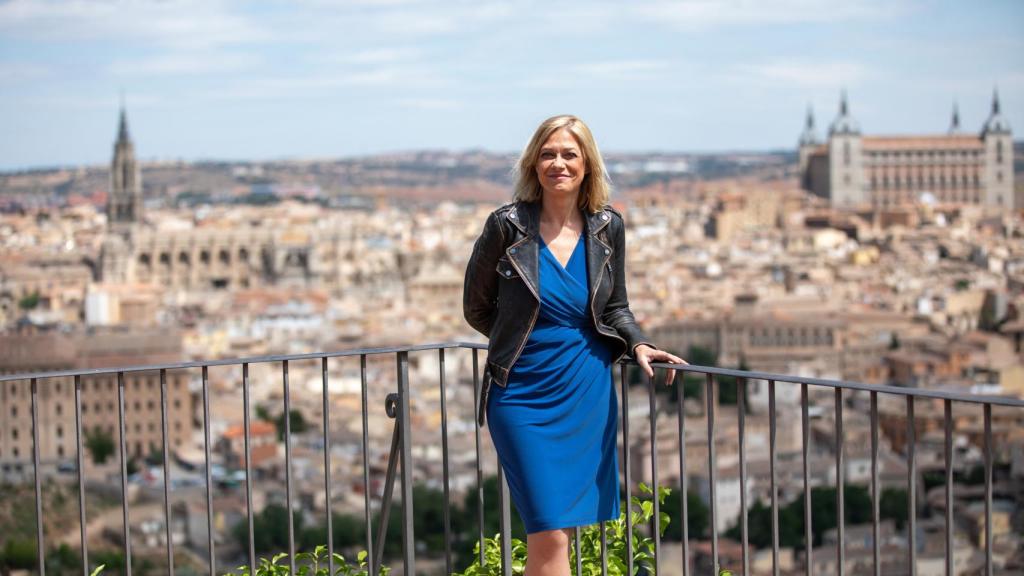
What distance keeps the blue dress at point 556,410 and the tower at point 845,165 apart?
68.9 meters

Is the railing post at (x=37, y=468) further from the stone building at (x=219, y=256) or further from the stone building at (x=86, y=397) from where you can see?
the stone building at (x=219, y=256)

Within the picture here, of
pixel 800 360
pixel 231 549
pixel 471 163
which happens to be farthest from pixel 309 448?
pixel 471 163

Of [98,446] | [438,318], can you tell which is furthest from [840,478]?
[438,318]

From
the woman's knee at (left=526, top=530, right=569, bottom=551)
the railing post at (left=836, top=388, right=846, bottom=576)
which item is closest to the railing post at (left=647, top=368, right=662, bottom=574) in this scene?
the woman's knee at (left=526, top=530, right=569, bottom=551)

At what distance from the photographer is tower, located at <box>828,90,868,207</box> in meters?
69.2

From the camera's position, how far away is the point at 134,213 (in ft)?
217

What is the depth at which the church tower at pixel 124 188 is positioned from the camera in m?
65.9

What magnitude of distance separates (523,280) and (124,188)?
6752 centimetres

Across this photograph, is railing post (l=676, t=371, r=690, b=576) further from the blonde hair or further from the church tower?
the church tower

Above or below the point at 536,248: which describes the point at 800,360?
below

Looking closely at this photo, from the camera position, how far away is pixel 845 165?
70.3 metres

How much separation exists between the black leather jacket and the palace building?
67868 millimetres

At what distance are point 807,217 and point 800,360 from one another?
2711 cm

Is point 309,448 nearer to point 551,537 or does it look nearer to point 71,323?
point 71,323
